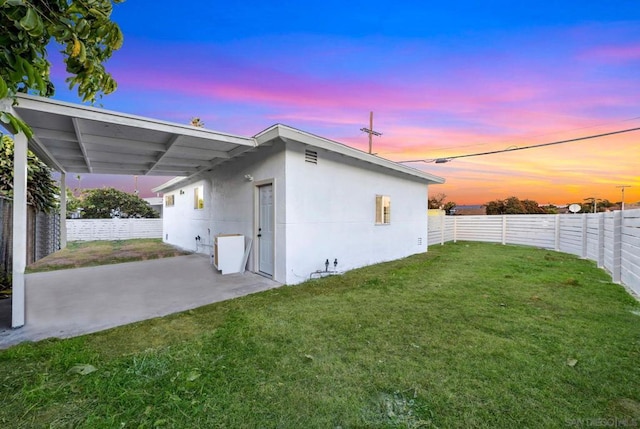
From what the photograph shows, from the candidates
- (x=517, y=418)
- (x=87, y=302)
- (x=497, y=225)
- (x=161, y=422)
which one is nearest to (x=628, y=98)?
(x=497, y=225)

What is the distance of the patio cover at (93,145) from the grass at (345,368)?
1.71 metres

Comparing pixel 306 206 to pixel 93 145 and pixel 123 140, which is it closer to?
pixel 123 140

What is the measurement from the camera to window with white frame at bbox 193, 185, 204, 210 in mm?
10094

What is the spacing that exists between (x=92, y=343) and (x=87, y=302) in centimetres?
200

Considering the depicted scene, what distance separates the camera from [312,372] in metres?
2.47

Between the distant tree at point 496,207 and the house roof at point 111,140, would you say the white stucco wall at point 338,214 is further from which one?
the distant tree at point 496,207

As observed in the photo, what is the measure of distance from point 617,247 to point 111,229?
2279 cm

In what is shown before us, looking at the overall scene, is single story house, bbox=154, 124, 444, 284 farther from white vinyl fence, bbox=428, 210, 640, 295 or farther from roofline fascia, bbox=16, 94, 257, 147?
white vinyl fence, bbox=428, 210, 640, 295

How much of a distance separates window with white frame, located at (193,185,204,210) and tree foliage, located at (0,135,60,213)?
3.89 metres

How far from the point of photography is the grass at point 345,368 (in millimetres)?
1930

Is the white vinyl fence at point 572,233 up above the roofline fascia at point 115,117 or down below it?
below

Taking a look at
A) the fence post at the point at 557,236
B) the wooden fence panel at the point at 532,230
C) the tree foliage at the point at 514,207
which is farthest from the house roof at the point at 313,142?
the tree foliage at the point at 514,207

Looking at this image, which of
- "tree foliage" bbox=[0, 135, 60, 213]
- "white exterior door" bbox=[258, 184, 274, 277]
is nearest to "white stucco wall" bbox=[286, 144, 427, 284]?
"white exterior door" bbox=[258, 184, 274, 277]

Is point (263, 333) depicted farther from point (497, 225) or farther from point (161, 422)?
point (497, 225)
